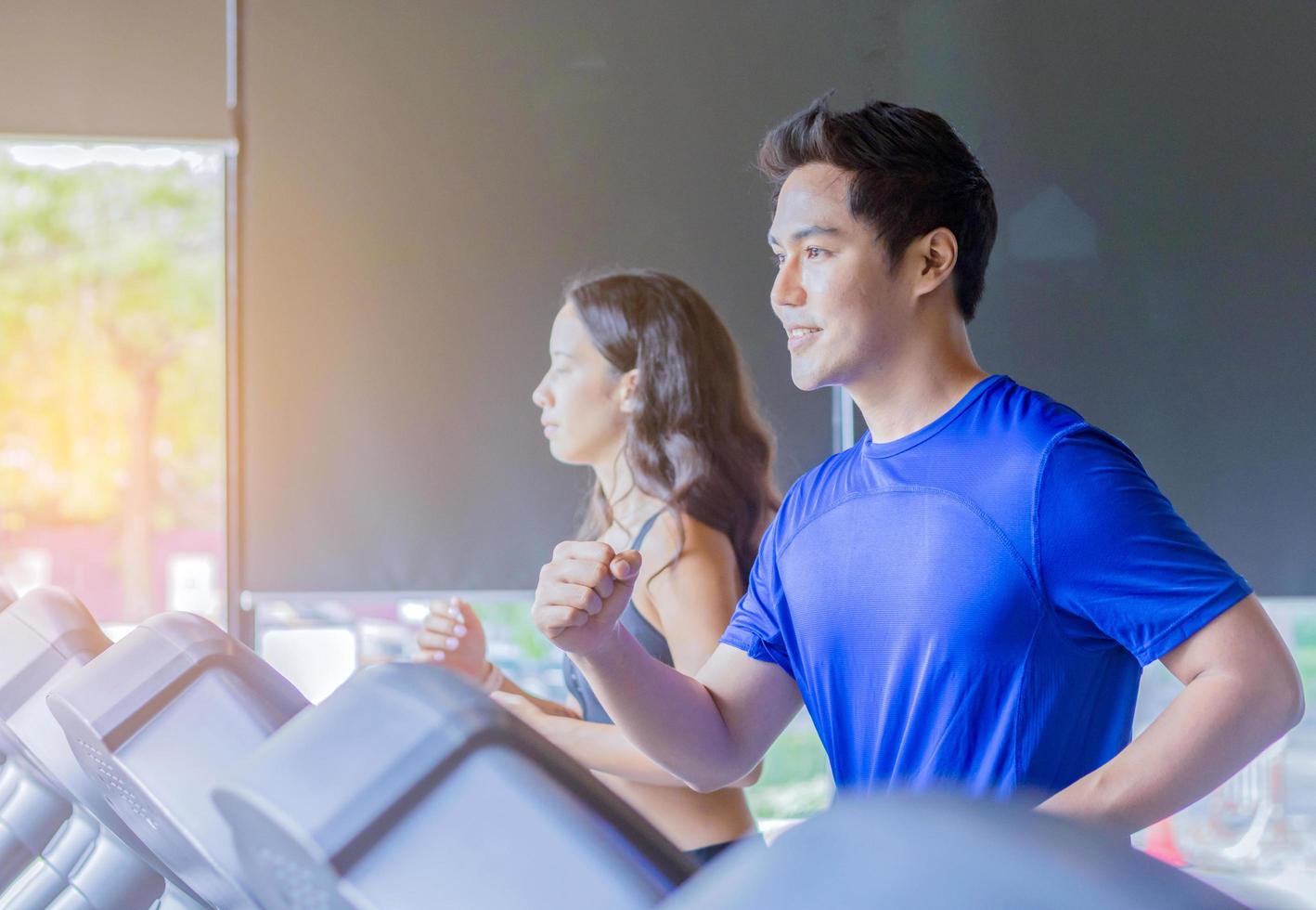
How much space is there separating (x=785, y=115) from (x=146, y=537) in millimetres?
4642

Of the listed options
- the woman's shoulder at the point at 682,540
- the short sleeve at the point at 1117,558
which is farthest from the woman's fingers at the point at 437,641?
the short sleeve at the point at 1117,558

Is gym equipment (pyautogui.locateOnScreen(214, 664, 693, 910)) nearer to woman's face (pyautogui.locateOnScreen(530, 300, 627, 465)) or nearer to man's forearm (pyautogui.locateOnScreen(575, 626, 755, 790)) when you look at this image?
man's forearm (pyautogui.locateOnScreen(575, 626, 755, 790))

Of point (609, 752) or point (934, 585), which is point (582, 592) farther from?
→ point (609, 752)

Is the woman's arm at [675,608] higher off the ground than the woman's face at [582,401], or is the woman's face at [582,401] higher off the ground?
the woman's face at [582,401]

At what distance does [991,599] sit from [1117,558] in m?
0.15

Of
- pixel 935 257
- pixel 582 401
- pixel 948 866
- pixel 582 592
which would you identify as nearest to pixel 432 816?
pixel 948 866

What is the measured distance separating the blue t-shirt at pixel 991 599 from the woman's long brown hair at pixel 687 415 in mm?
681

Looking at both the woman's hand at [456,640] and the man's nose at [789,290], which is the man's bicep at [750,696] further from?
the woman's hand at [456,640]

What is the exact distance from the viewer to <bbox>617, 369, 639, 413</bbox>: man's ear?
7.75 feet

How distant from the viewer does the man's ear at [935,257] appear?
1585 mm

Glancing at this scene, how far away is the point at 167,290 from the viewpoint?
6.12 m

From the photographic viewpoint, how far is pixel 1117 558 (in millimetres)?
1241

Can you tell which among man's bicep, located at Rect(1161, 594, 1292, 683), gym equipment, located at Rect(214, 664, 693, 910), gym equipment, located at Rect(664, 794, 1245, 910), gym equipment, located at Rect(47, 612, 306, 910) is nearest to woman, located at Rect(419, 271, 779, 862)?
man's bicep, located at Rect(1161, 594, 1292, 683)

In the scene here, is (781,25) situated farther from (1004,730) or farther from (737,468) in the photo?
(1004,730)
